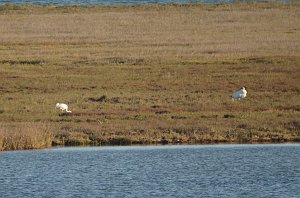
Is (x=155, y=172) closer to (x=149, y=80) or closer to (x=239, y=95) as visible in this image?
(x=239, y=95)

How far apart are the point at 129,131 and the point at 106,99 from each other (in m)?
6.64

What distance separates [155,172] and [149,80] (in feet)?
50.5

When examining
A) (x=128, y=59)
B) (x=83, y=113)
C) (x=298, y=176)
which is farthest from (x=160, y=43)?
(x=298, y=176)

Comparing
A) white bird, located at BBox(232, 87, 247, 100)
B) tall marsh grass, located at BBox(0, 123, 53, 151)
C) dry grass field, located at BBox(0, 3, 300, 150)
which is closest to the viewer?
tall marsh grass, located at BBox(0, 123, 53, 151)

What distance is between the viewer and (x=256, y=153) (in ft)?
85.8

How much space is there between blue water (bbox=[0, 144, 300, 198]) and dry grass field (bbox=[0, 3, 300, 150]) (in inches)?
35.1

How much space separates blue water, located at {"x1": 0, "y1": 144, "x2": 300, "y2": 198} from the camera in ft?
71.9

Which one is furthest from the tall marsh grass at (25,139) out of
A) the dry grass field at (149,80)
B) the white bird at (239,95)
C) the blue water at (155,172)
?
the white bird at (239,95)

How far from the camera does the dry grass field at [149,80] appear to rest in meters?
28.0

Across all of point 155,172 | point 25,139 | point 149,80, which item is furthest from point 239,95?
point 155,172

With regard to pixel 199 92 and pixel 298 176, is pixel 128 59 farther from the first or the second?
pixel 298 176

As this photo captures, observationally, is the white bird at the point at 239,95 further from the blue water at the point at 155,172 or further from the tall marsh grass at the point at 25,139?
the tall marsh grass at the point at 25,139

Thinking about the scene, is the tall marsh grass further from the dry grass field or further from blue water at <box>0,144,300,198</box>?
blue water at <box>0,144,300,198</box>

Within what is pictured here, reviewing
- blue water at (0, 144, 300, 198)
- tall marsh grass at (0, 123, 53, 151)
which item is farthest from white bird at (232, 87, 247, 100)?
tall marsh grass at (0, 123, 53, 151)
